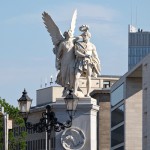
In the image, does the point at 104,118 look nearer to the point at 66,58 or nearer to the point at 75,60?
the point at 66,58

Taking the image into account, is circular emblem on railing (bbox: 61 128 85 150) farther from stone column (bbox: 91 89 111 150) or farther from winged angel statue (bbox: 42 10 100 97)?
stone column (bbox: 91 89 111 150)

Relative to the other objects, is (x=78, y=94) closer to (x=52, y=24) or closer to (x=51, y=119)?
(x=51, y=119)

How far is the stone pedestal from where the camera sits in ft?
117

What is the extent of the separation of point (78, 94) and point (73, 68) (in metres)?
0.73

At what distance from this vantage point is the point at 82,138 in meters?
35.8

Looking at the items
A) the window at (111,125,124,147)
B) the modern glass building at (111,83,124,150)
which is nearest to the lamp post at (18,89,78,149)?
the modern glass building at (111,83,124,150)

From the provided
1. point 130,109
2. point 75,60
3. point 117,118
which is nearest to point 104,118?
point 117,118

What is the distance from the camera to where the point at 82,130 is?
3578 centimetres

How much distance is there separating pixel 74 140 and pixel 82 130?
0.37 m

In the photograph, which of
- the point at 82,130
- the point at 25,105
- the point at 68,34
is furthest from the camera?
the point at 68,34

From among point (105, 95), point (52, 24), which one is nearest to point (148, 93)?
point (105, 95)

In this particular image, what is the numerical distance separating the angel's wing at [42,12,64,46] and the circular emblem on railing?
337 centimetres

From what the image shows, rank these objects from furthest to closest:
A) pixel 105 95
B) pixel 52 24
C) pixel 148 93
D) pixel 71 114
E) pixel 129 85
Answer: pixel 105 95
pixel 129 85
pixel 148 93
pixel 52 24
pixel 71 114

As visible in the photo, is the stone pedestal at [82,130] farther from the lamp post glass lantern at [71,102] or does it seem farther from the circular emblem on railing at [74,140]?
the lamp post glass lantern at [71,102]
